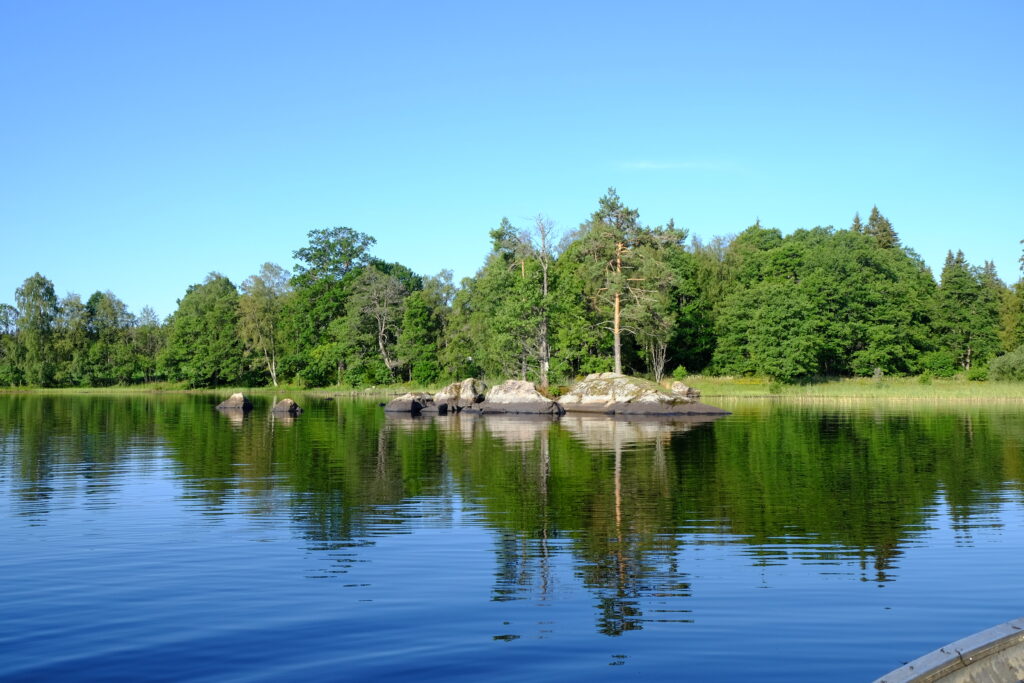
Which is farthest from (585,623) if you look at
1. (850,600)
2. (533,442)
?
(533,442)

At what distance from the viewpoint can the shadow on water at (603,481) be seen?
43.3ft

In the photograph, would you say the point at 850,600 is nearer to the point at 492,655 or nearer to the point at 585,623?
the point at 585,623

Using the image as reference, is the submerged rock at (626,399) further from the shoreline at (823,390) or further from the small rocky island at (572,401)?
the shoreline at (823,390)

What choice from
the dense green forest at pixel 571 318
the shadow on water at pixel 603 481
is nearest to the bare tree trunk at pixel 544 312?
the dense green forest at pixel 571 318

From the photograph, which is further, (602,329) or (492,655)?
(602,329)

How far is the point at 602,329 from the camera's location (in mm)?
73500

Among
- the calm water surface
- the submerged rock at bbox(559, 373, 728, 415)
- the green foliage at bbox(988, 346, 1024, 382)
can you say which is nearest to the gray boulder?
the submerged rock at bbox(559, 373, 728, 415)

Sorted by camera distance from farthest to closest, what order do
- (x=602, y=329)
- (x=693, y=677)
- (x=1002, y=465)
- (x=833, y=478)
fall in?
(x=602, y=329), (x=1002, y=465), (x=833, y=478), (x=693, y=677)

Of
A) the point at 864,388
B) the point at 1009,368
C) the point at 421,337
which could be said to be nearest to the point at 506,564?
the point at 864,388

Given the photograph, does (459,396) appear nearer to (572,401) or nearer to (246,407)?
(572,401)

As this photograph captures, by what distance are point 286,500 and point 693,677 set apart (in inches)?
517

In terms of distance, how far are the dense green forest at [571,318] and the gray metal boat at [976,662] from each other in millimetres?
61708

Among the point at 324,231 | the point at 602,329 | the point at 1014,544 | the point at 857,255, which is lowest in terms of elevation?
the point at 1014,544

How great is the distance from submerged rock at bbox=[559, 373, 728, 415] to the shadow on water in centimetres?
853
